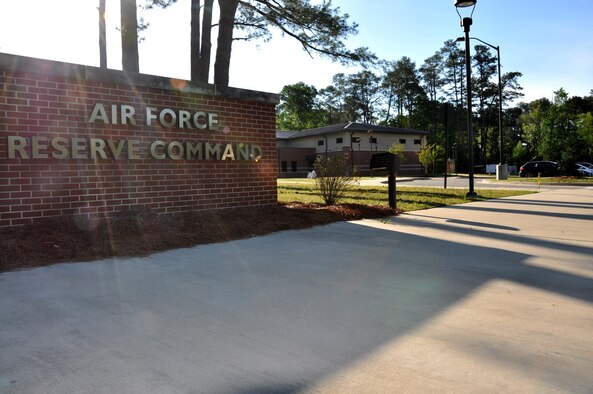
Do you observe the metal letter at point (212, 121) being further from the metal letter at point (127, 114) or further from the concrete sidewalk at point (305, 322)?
the concrete sidewalk at point (305, 322)

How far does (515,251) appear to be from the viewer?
6074 millimetres

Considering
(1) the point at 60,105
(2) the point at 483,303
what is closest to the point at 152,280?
(2) the point at 483,303

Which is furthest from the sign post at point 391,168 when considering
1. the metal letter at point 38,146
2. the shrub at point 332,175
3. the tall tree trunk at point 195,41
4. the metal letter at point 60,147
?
the tall tree trunk at point 195,41

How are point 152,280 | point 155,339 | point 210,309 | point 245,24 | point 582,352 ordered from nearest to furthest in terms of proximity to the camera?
point 582,352 < point 155,339 < point 210,309 < point 152,280 < point 245,24

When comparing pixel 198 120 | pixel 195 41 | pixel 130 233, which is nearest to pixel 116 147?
pixel 130 233

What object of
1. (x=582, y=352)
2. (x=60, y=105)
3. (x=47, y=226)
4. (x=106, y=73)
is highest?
(x=106, y=73)

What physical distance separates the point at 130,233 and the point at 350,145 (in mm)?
45713

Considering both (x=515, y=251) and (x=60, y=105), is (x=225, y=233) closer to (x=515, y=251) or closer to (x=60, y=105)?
(x=60, y=105)

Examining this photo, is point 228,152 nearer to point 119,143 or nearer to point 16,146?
point 119,143

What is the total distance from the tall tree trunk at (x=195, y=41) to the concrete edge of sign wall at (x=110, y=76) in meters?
7.77

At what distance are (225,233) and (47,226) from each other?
2582 mm

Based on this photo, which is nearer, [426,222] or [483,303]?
[483,303]

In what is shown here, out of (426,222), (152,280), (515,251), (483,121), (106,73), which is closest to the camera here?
(152,280)

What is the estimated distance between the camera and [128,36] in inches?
494
